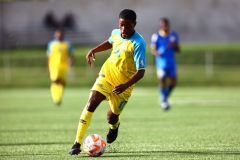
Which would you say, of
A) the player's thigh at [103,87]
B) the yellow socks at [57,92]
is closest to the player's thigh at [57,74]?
the yellow socks at [57,92]

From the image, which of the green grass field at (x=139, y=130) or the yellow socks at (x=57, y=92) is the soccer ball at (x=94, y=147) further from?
the yellow socks at (x=57, y=92)

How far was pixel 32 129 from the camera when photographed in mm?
14109

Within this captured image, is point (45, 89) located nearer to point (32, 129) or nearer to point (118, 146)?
point (32, 129)

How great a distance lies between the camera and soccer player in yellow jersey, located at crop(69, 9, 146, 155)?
9469 millimetres

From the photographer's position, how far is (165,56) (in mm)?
19734

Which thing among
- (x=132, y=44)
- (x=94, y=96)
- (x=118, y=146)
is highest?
(x=132, y=44)

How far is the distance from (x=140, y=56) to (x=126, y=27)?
484mm

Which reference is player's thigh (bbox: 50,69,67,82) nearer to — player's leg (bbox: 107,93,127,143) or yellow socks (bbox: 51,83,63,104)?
yellow socks (bbox: 51,83,63,104)

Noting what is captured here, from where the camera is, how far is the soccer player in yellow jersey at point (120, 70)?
9.47 metres

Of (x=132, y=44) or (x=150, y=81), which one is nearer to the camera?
(x=132, y=44)

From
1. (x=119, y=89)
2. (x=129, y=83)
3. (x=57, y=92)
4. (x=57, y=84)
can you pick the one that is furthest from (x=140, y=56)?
(x=57, y=84)

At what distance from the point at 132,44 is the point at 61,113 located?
9.33 metres

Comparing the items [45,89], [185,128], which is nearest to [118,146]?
[185,128]

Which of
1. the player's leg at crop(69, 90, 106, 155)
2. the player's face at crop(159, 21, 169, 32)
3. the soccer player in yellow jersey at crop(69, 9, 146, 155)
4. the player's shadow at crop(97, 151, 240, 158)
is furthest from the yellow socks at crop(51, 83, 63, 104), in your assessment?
the player's leg at crop(69, 90, 106, 155)
